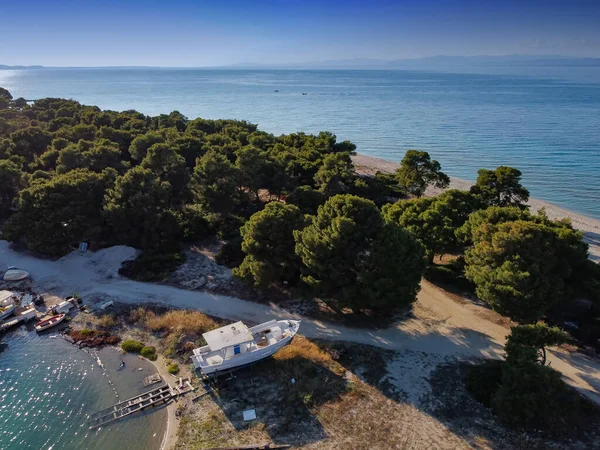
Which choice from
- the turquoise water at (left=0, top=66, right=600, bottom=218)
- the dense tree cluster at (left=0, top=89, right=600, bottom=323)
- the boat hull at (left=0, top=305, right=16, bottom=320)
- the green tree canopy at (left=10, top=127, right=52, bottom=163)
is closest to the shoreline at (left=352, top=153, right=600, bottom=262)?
the turquoise water at (left=0, top=66, right=600, bottom=218)

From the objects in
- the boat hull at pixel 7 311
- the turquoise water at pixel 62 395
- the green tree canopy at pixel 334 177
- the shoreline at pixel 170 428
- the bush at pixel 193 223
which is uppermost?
the green tree canopy at pixel 334 177

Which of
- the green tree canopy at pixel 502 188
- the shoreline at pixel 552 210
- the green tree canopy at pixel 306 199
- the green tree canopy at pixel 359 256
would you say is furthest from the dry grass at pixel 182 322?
the shoreline at pixel 552 210

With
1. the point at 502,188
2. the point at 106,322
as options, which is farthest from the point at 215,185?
the point at 502,188

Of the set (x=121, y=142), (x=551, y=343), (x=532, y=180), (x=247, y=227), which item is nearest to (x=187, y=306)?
(x=247, y=227)

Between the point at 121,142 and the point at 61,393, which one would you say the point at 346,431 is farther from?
the point at 121,142

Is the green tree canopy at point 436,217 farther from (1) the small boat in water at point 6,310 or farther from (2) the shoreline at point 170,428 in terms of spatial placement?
(1) the small boat in water at point 6,310

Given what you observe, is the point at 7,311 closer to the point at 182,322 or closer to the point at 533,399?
the point at 182,322

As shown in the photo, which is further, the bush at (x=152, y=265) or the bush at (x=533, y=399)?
the bush at (x=152, y=265)
